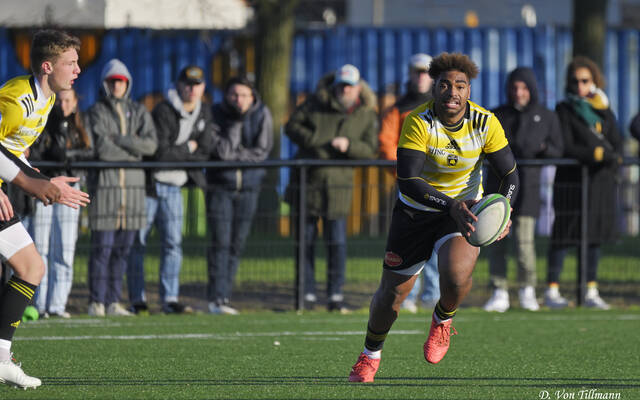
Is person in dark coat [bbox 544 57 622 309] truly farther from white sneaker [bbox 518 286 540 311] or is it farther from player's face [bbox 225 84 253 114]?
player's face [bbox 225 84 253 114]

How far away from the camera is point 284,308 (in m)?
12.0

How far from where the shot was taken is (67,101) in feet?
36.2

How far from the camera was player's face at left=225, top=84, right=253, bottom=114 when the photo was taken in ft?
39.4

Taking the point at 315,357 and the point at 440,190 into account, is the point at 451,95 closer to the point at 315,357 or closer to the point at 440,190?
the point at 440,190

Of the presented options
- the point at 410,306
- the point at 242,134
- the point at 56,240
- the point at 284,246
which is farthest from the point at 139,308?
the point at 410,306

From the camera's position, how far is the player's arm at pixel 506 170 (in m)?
7.23

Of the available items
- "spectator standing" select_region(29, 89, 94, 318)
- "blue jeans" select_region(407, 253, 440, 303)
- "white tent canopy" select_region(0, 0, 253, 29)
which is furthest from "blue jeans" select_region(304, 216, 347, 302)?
"white tent canopy" select_region(0, 0, 253, 29)

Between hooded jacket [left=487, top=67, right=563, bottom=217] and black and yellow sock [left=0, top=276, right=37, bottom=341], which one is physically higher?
hooded jacket [left=487, top=67, right=563, bottom=217]

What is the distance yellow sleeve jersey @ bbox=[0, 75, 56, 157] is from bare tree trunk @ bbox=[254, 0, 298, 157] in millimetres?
12659

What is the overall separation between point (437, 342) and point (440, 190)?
985mm

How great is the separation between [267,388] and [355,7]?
116 ft

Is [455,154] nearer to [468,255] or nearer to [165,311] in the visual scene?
[468,255]

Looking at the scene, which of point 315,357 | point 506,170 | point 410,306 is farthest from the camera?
point 410,306

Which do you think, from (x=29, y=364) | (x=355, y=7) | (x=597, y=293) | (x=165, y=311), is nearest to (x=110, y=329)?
(x=165, y=311)
